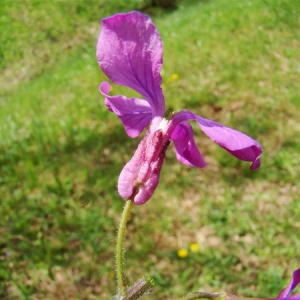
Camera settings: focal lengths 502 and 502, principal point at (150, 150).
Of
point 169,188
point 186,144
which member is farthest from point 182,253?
point 186,144

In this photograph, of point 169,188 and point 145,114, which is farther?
point 169,188

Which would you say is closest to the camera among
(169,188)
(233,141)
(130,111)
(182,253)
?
(233,141)

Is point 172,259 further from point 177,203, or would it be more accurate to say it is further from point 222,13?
point 222,13

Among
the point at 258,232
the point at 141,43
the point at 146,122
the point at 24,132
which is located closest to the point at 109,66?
the point at 141,43

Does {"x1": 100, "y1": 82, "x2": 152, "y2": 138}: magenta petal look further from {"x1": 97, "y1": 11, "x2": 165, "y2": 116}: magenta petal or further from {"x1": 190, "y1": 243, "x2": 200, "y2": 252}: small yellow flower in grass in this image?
{"x1": 190, "y1": 243, "x2": 200, "y2": 252}: small yellow flower in grass

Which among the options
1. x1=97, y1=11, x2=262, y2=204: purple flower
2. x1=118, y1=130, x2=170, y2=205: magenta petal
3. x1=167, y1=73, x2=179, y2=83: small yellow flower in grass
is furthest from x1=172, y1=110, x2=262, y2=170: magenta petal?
x1=167, y1=73, x2=179, y2=83: small yellow flower in grass

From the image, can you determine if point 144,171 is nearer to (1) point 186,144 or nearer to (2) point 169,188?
(1) point 186,144
